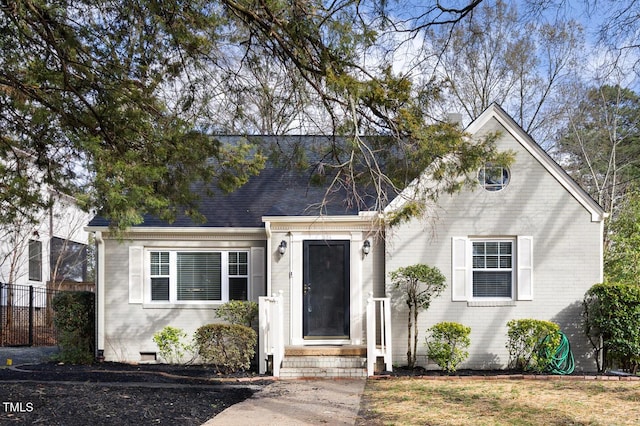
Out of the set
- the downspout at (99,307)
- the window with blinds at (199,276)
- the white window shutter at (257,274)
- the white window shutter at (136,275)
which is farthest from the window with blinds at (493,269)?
the downspout at (99,307)

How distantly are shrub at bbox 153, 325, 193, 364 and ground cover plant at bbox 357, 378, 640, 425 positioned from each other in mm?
4333

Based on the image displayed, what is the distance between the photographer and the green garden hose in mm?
12656

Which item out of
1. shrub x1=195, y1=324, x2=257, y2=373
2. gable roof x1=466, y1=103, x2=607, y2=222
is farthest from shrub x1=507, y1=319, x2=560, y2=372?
shrub x1=195, y1=324, x2=257, y2=373

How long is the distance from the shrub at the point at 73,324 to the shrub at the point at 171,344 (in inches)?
55.4

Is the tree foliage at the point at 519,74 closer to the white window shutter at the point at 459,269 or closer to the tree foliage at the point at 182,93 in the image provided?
the white window shutter at the point at 459,269

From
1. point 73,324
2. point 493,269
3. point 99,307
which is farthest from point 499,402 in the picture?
point 73,324

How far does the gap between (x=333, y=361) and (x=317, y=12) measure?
7.29 metres

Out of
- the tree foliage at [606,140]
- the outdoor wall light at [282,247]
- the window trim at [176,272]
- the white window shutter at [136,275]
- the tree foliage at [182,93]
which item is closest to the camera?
the tree foliage at [182,93]

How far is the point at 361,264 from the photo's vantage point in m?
14.1

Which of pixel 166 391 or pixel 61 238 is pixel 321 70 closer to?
pixel 166 391

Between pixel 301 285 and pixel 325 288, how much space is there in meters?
0.49

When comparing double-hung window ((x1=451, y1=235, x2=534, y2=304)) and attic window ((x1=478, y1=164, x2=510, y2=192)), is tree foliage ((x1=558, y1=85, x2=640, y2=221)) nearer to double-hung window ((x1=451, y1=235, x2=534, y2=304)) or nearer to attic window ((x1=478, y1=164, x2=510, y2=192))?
attic window ((x1=478, y1=164, x2=510, y2=192))

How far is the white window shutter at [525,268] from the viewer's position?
44.4ft

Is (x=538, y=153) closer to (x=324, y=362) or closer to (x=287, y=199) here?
(x=287, y=199)
